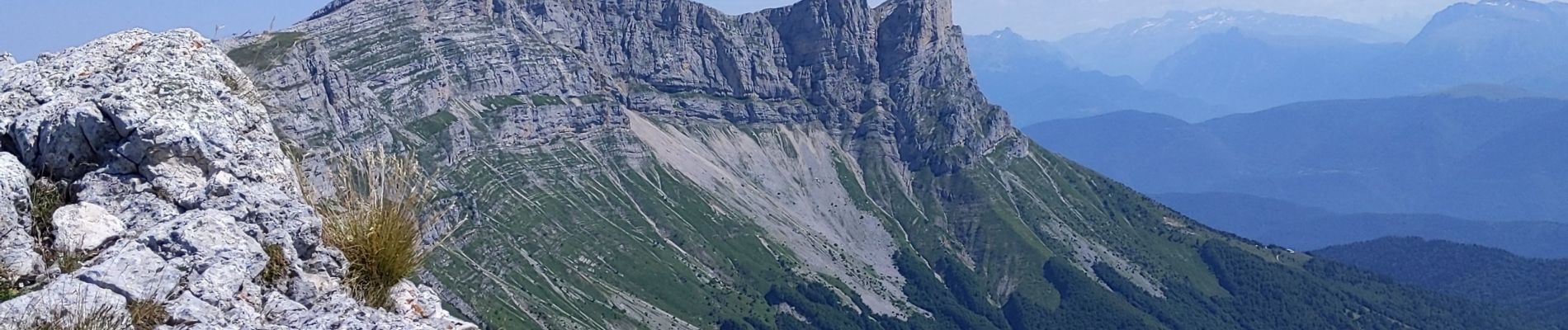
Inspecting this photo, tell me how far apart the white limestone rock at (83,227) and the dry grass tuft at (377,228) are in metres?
2.00

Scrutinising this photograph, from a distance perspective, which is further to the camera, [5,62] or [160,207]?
[5,62]

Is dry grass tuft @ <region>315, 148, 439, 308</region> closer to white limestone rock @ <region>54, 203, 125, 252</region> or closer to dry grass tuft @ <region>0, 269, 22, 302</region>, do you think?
white limestone rock @ <region>54, 203, 125, 252</region>

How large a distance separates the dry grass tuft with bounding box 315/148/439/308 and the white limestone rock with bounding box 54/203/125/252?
2.00m

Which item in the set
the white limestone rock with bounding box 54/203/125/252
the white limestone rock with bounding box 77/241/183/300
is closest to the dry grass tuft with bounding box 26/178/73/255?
the white limestone rock with bounding box 54/203/125/252

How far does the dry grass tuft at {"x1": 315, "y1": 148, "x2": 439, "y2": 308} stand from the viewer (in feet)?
42.5

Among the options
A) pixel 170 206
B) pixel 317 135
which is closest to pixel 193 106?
pixel 170 206

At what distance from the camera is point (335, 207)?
13773 millimetres

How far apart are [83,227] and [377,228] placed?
275 cm

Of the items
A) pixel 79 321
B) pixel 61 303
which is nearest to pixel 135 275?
pixel 61 303

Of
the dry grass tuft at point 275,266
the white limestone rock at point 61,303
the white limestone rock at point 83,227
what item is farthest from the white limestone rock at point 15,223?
the dry grass tuft at point 275,266

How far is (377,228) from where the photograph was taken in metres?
12.9

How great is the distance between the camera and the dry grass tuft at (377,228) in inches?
510

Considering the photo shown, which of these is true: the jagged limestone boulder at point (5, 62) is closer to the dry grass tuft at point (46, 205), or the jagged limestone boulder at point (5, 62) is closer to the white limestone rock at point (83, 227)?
the dry grass tuft at point (46, 205)

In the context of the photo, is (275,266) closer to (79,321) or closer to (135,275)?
(135,275)
